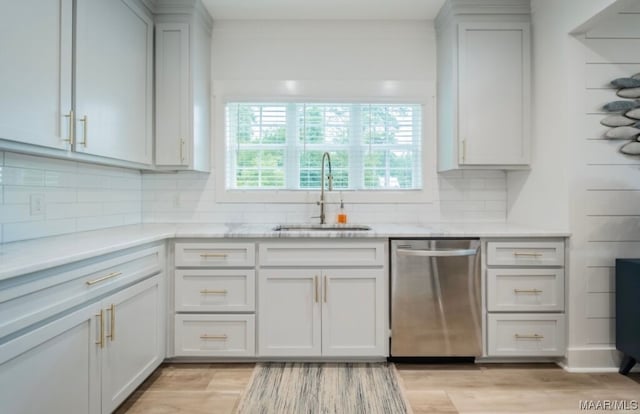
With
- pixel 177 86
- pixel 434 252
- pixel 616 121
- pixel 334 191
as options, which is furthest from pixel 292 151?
pixel 616 121

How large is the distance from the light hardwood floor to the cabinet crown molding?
8.20ft

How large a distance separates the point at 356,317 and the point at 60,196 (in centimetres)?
196

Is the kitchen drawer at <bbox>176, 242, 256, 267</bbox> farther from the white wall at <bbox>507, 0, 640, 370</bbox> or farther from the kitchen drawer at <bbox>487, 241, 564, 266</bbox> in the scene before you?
the white wall at <bbox>507, 0, 640, 370</bbox>

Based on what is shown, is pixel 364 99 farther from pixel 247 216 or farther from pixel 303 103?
pixel 247 216

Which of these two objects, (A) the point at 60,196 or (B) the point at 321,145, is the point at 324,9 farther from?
(A) the point at 60,196

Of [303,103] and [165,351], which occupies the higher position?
[303,103]

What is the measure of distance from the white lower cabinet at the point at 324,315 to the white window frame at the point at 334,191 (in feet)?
2.74

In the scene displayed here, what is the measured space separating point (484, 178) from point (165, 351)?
9.00 feet

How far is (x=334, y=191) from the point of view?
2955mm

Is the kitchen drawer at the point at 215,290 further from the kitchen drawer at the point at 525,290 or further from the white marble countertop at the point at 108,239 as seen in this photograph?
the kitchen drawer at the point at 525,290

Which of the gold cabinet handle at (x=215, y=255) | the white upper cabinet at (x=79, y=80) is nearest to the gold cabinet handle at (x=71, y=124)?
the white upper cabinet at (x=79, y=80)

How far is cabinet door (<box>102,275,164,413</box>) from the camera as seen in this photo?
165cm

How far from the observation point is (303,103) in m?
2.95

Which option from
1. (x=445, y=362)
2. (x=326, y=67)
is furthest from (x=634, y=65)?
(x=445, y=362)
